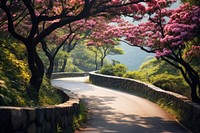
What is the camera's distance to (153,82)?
23.4 metres

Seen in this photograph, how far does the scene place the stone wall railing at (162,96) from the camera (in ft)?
39.7

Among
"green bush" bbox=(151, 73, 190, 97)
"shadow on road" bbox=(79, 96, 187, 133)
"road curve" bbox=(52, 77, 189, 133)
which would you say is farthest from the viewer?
"green bush" bbox=(151, 73, 190, 97)

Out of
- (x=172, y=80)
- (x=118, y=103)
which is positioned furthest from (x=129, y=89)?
(x=118, y=103)

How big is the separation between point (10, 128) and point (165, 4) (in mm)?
11709

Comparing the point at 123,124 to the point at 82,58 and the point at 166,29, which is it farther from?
the point at 82,58

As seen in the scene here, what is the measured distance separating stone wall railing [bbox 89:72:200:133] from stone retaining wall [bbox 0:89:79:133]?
4778mm

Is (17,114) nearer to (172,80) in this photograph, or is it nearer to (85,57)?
(172,80)

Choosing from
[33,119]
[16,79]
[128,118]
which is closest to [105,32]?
[128,118]

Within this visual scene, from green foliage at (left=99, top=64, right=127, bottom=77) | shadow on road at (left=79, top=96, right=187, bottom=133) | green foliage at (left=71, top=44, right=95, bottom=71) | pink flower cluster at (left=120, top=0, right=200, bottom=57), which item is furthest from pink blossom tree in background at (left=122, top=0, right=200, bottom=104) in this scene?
green foliage at (left=71, top=44, right=95, bottom=71)

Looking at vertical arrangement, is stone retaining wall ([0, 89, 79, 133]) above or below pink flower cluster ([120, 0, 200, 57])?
below

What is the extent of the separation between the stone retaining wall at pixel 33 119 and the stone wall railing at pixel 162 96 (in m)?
4.78

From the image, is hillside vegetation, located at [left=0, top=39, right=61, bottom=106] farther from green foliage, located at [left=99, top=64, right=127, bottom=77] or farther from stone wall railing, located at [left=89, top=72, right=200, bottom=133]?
green foliage, located at [left=99, top=64, right=127, bottom=77]

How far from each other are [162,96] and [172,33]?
5041mm

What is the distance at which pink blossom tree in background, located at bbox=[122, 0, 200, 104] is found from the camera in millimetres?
13134
